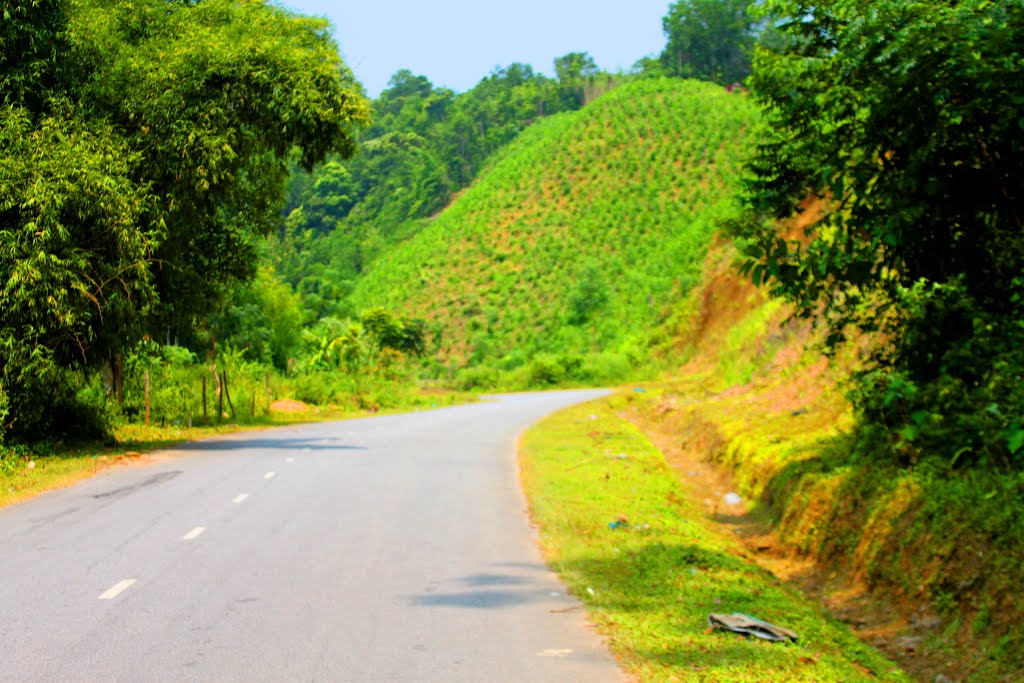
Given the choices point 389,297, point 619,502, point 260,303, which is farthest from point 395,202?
point 619,502

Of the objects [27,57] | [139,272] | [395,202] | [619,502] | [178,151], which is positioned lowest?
[619,502]

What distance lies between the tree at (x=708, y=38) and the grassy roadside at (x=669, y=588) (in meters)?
130

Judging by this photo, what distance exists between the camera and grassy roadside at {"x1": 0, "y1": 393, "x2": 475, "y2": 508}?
14.8 metres

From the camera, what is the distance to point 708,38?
461 ft

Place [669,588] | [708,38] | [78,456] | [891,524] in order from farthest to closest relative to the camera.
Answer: [708,38] < [78,456] < [891,524] < [669,588]

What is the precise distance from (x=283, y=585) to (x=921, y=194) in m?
8.03

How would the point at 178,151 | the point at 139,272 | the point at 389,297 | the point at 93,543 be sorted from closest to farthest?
the point at 93,543, the point at 139,272, the point at 178,151, the point at 389,297

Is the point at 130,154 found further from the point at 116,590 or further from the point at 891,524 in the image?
the point at 891,524

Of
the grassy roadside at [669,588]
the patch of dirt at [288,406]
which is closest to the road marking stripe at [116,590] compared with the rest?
the grassy roadside at [669,588]

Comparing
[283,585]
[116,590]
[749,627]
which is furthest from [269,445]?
[749,627]

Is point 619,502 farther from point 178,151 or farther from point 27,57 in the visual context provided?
point 27,57

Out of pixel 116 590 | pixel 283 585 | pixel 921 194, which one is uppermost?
pixel 921 194

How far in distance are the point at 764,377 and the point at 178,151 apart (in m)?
15.0

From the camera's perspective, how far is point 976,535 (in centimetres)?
871
